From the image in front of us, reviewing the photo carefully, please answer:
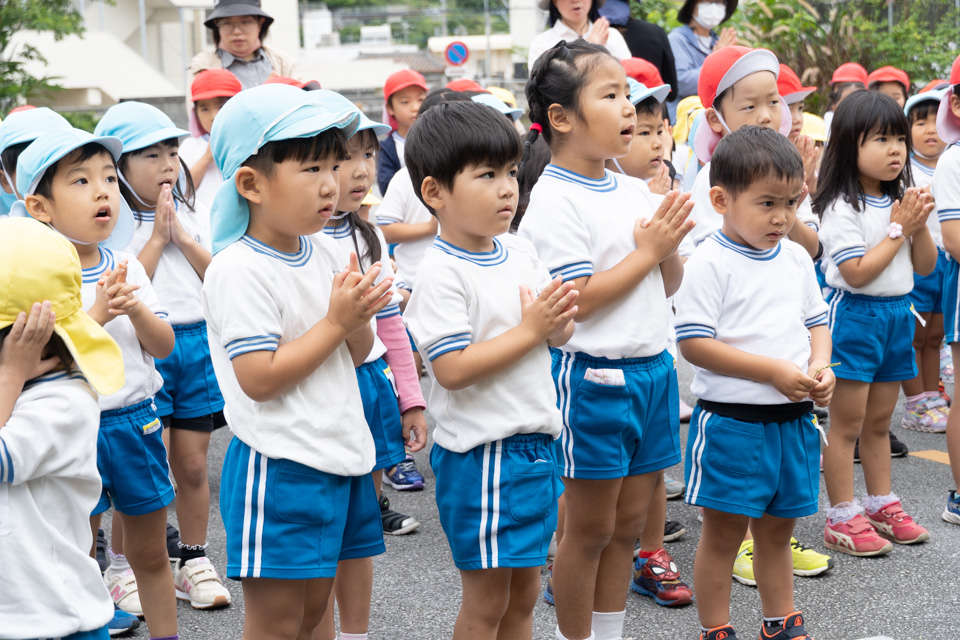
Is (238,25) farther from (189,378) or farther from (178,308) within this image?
(189,378)

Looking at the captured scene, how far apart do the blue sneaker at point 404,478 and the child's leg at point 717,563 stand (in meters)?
1.94

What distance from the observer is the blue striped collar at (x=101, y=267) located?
2873 mm

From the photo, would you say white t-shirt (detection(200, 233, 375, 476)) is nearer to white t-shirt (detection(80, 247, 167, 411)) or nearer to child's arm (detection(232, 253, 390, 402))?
child's arm (detection(232, 253, 390, 402))

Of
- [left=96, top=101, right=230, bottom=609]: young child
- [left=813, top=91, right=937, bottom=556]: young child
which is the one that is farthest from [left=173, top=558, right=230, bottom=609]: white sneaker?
[left=813, top=91, right=937, bottom=556]: young child

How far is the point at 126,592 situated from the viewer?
→ 3436 millimetres

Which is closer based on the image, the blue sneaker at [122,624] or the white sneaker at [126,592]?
the blue sneaker at [122,624]

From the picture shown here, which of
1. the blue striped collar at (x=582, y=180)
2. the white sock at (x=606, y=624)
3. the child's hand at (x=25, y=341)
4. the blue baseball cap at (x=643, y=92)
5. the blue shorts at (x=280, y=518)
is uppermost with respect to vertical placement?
the blue baseball cap at (x=643, y=92)

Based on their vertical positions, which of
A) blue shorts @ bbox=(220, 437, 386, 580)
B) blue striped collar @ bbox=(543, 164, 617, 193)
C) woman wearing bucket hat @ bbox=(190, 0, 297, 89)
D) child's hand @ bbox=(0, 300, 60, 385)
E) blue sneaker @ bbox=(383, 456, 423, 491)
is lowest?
blue sneaker @ bbox=(383, 456, 423, 491)

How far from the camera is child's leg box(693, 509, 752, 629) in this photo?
2902 mm

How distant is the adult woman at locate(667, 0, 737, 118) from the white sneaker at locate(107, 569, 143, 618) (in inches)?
181

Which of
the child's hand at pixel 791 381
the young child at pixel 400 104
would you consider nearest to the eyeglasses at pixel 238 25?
the young child at pixel 400 104

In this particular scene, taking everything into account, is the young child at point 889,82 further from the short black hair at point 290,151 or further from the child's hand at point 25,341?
the child's hand at point 25,341

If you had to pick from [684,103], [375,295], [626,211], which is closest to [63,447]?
[375,295]

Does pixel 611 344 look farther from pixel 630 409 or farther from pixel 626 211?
pixel 626 211
